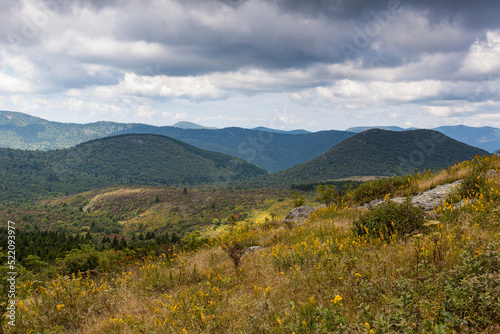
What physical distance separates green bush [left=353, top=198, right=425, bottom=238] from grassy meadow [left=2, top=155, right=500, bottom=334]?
0.09 feet

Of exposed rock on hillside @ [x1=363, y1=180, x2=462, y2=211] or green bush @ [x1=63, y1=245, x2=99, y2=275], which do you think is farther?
green bush @ [x1=63, y1=245, x2=99, y2=275]

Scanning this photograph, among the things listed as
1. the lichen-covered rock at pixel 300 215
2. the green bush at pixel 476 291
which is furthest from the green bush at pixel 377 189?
the green bush at pixel 476 291

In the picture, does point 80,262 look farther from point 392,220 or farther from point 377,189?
point 377,189

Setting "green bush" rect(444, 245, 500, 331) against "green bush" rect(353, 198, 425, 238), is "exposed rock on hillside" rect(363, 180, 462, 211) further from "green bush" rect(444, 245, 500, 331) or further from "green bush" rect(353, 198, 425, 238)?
"green bush" rect(444, 245, 500, 331)

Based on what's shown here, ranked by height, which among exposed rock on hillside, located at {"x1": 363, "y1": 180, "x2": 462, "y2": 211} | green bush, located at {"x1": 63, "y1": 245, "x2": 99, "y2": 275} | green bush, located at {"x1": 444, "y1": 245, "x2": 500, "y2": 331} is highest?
exposed rock on hillside, located at {"x1": 363, "y1": 180, "x2": 462, "y2": 211}

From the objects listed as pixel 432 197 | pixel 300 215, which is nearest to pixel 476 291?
pixel 432 197

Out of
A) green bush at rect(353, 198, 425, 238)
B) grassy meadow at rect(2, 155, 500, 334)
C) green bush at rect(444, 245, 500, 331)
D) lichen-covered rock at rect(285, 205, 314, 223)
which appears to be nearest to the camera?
green bush at rect(444, 245, 500, 331)

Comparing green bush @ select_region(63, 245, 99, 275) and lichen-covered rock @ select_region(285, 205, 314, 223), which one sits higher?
lichen-covered rock @ select_region(285, 205, 314, 223)

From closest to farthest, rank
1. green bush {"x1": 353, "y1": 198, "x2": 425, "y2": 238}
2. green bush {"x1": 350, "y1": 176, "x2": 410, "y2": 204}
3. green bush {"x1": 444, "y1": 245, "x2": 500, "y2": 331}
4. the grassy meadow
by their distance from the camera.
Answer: green bush {"x1": 444, "y1": 245, "x2": 500, "y2": 331} → the grassy meadow → green bush {"x1": 353, "y1": 198, "x2": 425, "y2": 238} → green bush {"x1": 350, "y1": 176, "x2": 410, "y2": 204}

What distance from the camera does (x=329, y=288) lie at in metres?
4.09

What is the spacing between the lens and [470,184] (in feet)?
23.8

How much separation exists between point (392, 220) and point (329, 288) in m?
3.09

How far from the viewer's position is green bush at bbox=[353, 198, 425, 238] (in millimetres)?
5855

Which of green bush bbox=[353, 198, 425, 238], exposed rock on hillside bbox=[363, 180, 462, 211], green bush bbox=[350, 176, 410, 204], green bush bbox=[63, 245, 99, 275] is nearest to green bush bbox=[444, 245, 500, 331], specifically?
green bush bbox=[353, 198, 425, 238]
